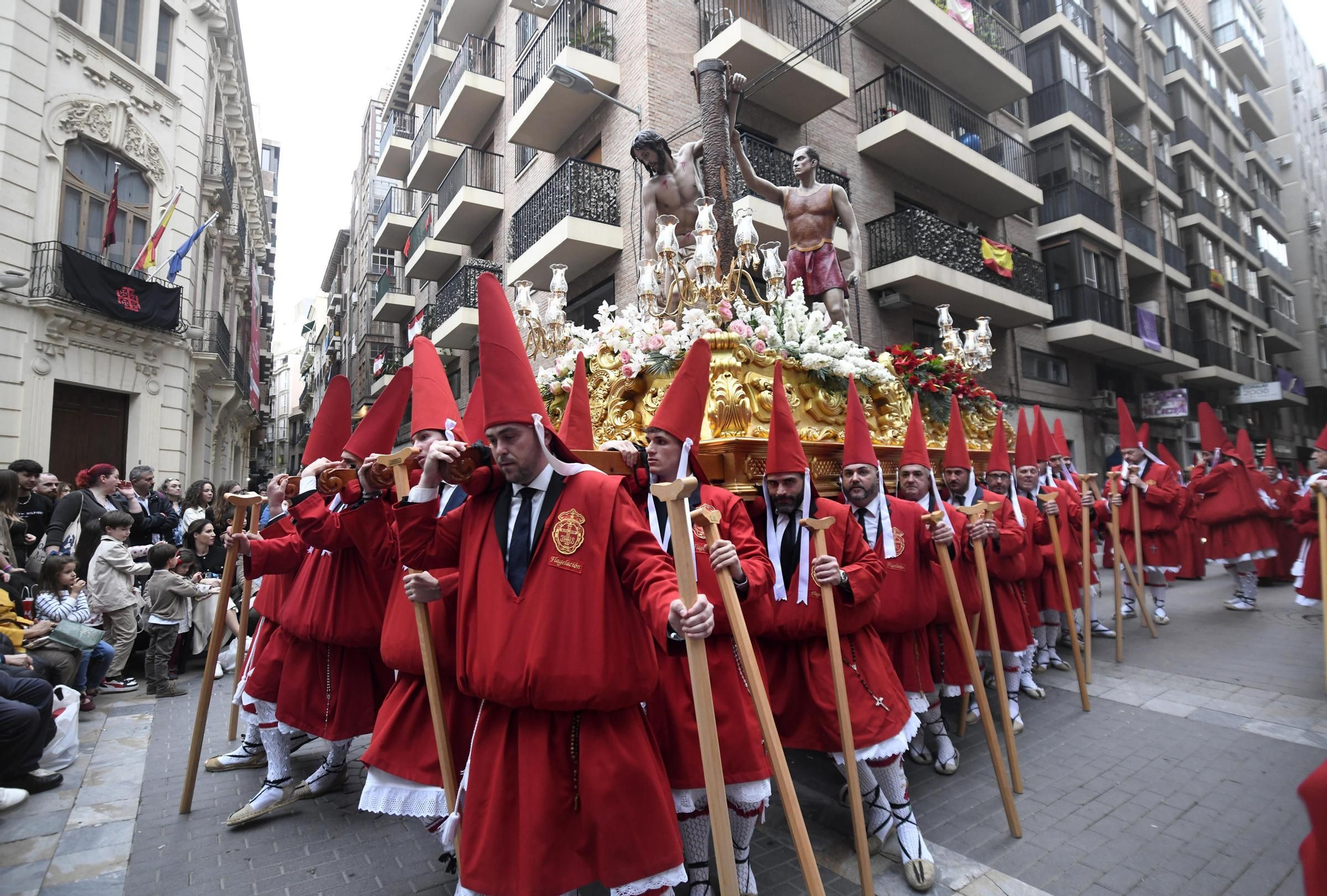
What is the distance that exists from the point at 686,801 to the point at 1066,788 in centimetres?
279

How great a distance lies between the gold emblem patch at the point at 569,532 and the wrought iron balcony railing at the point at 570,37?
13.0m

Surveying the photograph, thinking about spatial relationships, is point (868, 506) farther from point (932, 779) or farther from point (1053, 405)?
point (1053, 405)

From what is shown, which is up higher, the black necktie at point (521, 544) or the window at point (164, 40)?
the window at point (164, 40)

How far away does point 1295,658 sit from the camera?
23.0 ft

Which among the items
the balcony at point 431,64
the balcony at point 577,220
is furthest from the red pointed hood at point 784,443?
the balcony at point 431,64

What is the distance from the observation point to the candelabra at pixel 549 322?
7.21 meters

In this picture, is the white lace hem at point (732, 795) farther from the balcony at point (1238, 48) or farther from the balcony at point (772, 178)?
the balcony at point (1238, 48)

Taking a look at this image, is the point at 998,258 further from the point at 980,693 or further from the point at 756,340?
the point at 980,693

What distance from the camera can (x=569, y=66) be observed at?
1240 cm

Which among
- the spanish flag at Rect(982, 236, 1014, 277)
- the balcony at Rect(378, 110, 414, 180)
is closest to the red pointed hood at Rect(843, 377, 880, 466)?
the spanish flag at Rect(982, 236, 1014, 277)

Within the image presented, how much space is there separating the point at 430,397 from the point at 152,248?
1438cm

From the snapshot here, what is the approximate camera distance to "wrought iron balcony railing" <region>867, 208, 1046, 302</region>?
14.3m

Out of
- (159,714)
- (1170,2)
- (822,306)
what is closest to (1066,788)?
(822,306)

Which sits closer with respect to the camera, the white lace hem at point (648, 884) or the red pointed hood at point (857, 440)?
the white lace hem at point (648, 884)
